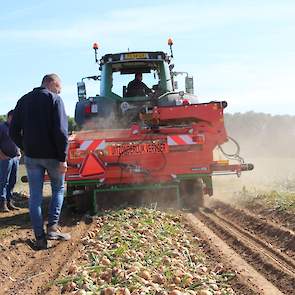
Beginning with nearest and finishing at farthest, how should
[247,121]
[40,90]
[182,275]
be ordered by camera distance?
[182,275] → [40,90] → [247,121]

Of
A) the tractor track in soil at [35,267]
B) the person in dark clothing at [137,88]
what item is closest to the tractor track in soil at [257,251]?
the tractor track in soil at [35,267]

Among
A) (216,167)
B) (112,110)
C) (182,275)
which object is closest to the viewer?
(182,275)

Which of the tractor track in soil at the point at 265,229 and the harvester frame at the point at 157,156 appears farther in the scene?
the harvester frame at the point at 157,156

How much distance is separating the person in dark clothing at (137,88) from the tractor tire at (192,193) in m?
2.38

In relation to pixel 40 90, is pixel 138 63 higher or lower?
higher

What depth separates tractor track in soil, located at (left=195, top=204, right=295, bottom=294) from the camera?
5052mm

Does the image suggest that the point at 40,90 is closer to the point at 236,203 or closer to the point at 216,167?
the point at 216,167

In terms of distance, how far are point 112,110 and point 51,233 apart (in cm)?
447

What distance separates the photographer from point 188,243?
629 cm

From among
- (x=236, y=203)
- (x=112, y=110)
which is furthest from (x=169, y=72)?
(x=236, y=203)

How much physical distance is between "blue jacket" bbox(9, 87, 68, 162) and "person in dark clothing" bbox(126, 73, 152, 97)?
4781 mm

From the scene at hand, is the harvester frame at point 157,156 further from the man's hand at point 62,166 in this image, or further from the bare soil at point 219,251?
the man's hand at point 62,166

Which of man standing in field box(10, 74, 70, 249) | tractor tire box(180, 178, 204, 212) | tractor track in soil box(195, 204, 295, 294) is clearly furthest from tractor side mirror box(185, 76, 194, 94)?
man standing in field box(10, 74, 70, 249)

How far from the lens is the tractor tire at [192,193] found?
30.2 feet
